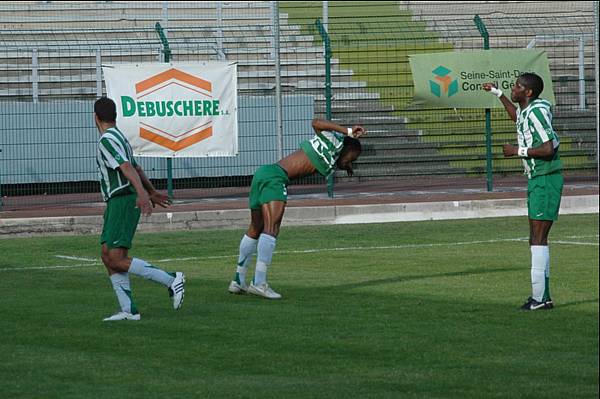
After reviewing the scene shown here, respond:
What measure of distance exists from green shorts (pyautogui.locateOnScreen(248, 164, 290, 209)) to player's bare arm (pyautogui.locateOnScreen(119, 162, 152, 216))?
6.10ft

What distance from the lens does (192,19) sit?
107 ft

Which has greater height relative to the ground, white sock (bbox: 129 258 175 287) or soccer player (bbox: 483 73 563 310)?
soccer player (bbox: 483 73 563 310)

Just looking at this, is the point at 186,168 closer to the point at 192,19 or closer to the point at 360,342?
the point at 192,19

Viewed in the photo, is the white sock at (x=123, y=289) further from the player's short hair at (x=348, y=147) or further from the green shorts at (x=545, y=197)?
the green shorts at (x=545, y=197)

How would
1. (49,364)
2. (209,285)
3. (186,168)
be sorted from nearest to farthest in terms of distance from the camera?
(49,364), (209,285), (186,168)

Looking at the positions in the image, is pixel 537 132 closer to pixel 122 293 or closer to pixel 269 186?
pixel 269 186

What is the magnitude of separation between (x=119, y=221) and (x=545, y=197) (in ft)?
11.1

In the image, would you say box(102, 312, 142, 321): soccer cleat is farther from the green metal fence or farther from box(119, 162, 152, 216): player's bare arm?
the green metal fence

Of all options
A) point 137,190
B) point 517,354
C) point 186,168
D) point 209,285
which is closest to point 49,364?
point 137,190

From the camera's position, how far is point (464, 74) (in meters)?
23.1

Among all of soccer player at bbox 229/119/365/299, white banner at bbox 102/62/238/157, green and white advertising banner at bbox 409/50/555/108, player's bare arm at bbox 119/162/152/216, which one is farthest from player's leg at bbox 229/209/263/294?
green and white advertising banner at bbox 409/50/555/108

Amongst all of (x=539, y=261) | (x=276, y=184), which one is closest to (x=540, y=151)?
(x=539, y=261)

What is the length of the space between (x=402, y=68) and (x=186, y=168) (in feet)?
17.2

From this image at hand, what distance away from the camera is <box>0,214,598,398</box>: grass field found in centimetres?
824
